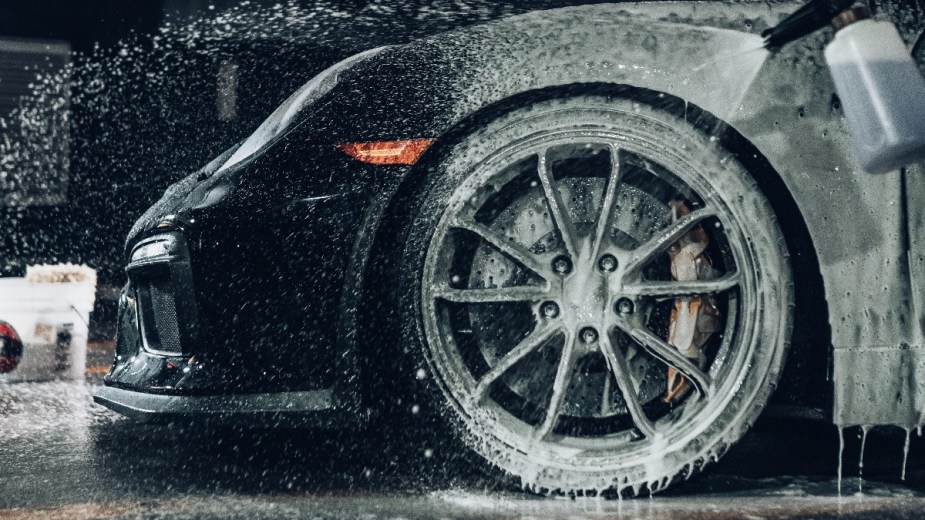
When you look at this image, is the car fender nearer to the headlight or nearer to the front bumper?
the headlight

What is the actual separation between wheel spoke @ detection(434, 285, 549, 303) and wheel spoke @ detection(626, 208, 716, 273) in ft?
0.74

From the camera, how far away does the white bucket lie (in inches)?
156

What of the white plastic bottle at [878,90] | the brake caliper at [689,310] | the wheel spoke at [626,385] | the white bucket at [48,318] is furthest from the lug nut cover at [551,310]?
the white bucket at [48,318]

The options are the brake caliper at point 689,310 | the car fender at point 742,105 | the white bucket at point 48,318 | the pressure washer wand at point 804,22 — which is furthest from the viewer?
the white bucket at point 48,318

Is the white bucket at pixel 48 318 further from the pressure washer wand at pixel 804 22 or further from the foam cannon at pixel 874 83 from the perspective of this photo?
the foam cannon at pixel 874 83

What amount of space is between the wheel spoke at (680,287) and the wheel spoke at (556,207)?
0.17m

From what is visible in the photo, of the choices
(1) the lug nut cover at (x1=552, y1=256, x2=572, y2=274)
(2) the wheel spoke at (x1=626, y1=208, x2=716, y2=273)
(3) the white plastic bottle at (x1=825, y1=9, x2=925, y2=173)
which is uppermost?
(3) the white plastic bottle at (x1=825, y1=9, x2=925, y2=173)

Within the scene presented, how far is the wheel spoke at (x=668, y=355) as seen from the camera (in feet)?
5.71

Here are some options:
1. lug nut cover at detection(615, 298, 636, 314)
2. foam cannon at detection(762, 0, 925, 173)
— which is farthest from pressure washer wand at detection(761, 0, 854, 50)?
lug nut cover at detection(615, 298, 636, 314)

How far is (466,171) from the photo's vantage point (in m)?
1.81

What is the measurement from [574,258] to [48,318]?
3.45 metres

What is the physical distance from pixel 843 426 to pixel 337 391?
1202 millimetres

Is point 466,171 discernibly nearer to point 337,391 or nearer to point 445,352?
point 445,352

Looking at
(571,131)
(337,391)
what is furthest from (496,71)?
(337,391)
